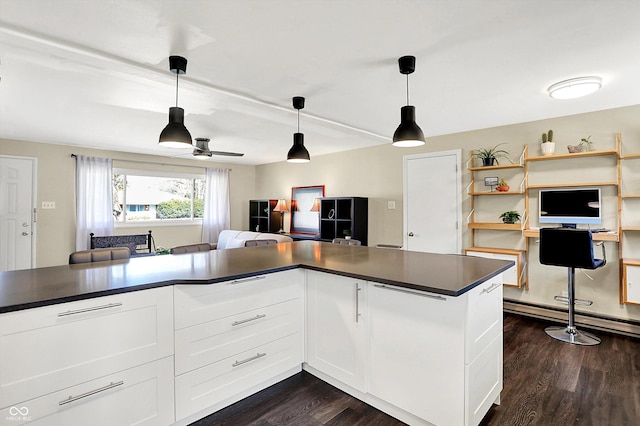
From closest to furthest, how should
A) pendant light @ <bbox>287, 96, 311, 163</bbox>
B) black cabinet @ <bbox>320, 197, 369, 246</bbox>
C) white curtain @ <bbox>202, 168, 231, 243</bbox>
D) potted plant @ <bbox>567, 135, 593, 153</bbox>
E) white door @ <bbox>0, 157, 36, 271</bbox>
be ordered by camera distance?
1. pendant light @ <bbox>287, 96, 311, 163</bbox>
2. potted plant @ <bbox>567, 135, 593, 153</bbox>
3. white door @ <bbox>0, 157, 36, 271</bbox>
4. black cabinet @ <bbox>320, 197, 369, 246</bbox>
5. white curtain @ <bbox>202, 168, 231, 243</bbox>

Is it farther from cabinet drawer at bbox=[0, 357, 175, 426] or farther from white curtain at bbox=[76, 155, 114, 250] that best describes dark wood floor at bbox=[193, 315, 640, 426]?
white curtain at bbox=[76, 155, 114, 250]

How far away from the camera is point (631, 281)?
115 inches

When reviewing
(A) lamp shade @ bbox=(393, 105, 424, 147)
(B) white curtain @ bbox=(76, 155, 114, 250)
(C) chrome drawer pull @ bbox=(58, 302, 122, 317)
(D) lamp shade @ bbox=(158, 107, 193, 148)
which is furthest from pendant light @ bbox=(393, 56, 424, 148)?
(B) white curtain @ bbox=(76, 155, 114, 250)

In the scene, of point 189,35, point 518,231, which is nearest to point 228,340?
point 189,35

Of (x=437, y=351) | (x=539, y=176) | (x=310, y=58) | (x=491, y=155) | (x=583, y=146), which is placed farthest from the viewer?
(x=491, y=155)

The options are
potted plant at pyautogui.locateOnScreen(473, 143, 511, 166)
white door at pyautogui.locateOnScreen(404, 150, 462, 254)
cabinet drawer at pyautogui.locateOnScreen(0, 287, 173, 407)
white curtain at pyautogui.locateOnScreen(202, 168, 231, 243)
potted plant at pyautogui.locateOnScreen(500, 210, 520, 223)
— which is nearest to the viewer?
cabinet drawer at pyautogui.locateOnScreen(0, 287, 173, 407)

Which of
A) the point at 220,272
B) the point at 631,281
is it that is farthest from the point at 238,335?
the point at 631,281

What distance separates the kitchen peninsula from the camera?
137 cm

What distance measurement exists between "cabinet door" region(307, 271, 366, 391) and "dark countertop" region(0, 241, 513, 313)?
13 centimetres

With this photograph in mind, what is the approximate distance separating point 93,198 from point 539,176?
265 inches

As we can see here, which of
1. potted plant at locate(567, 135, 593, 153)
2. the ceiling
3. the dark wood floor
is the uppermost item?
the ceiling

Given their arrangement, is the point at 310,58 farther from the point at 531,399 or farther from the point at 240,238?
the point at 240,238

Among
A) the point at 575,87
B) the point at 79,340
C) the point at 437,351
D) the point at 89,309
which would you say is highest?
the point at 575,87

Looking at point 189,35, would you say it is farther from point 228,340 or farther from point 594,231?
point 594,231
